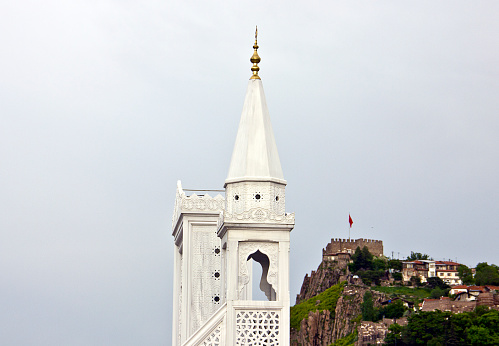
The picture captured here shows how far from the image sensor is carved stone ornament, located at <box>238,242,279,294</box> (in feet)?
54.4

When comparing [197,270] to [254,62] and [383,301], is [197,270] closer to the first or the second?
[254,62]

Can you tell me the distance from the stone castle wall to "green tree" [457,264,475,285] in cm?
1258

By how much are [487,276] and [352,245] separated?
23.3m

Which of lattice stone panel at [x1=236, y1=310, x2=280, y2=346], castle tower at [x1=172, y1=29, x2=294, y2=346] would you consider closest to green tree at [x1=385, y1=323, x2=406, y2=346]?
castle tower at [x1=172, y1=29, x2=294, y2=346]

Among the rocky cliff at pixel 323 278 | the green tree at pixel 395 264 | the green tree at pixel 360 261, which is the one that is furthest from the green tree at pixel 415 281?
the rocky cliff at pixel 323 278

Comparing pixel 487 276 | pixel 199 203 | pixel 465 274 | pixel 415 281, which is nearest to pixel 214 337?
pixel 199 203

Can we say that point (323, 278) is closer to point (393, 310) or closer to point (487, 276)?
point (393, 310)

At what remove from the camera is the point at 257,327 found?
1655cm

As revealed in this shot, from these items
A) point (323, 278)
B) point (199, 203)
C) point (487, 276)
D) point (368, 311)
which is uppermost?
point (323, 278)

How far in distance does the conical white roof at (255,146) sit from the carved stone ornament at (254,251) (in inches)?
49.1

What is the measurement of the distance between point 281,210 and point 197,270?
17.6 feet

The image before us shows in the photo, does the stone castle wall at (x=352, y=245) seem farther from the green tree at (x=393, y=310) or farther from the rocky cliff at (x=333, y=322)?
the green tree at (x=393, y=310)

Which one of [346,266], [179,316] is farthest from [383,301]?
[179,316]

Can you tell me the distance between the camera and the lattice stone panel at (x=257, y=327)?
16.4 metres
